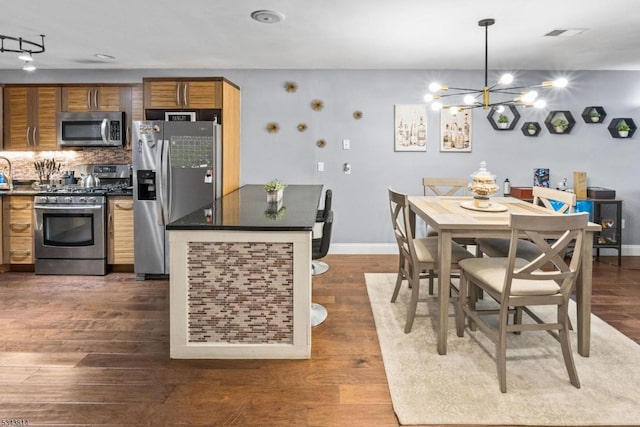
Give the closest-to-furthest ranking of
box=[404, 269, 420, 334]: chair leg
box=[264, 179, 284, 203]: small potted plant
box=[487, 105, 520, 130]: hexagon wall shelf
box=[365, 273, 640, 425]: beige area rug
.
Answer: box=[365, 273, 640, 425]: beige area rug < box=[404, 269, 420, 334]: chair leg < box=[264, 179, 284, 203]: small potted plant < box=[487, 105, 520, 130]: hexagon wall shelf

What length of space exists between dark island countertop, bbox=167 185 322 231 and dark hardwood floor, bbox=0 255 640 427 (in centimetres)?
80

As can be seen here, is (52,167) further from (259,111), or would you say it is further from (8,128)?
(259,111)

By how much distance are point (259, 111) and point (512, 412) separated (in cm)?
428

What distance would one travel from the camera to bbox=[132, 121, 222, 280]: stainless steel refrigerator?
425 centimetres

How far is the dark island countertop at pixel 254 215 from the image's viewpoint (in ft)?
8.01

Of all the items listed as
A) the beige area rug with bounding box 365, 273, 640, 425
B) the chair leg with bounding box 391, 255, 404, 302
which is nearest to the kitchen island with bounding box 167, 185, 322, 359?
the beige area rug with bounding box 365, 273, 640, 425

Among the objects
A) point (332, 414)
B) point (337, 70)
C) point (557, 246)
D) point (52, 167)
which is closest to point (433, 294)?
point (557, 246)

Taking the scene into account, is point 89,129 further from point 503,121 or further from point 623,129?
point 623,129

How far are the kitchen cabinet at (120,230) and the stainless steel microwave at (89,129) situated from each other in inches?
30.8

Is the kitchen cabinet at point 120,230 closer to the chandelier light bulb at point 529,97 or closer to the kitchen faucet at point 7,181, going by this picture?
the kitchen faucet at point 7,181

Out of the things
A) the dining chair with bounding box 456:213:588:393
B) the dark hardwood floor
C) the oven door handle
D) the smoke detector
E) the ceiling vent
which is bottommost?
the dark hardwood floor

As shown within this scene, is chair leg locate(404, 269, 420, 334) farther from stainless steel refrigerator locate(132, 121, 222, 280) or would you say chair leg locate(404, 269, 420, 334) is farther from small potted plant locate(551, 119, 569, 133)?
small potted plant locate(551, 119, 569, 133)

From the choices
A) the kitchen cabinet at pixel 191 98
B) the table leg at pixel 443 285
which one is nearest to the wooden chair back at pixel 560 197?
the table leg at pixel 443 285

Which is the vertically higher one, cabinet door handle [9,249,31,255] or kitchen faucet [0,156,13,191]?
kitchen faucet [0,156,13,191]
